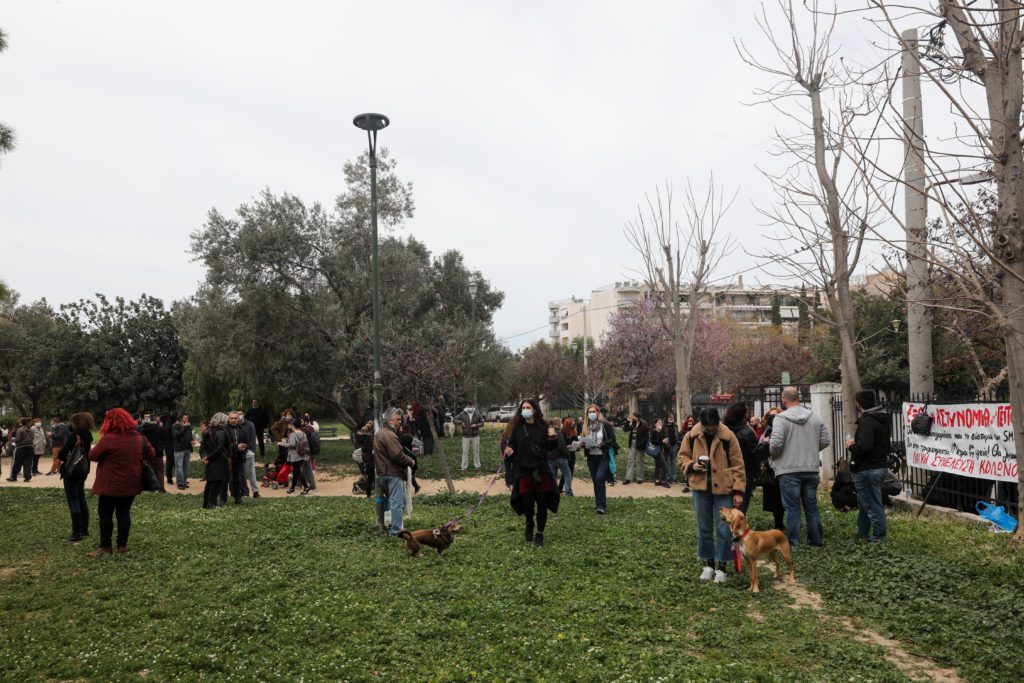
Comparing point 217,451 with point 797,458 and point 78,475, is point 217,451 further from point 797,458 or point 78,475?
point 797,458

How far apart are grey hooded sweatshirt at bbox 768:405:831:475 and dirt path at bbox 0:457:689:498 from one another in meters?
6.36

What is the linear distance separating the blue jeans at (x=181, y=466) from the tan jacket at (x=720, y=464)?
14.1 meters

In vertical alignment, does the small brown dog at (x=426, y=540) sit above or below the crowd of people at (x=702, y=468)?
below

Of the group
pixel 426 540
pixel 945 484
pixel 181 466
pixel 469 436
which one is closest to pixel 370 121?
pixel 426 540

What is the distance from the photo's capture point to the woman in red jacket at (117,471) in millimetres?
8305

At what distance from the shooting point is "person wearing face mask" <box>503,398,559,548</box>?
8.53 m

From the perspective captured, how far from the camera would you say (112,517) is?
867 cm

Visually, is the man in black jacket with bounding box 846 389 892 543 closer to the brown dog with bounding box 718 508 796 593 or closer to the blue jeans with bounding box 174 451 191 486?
the brown dog with bounding box 718 508 796 593

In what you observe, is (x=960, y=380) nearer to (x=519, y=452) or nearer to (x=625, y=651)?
(x=519, y=452)

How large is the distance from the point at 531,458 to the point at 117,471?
491 cm

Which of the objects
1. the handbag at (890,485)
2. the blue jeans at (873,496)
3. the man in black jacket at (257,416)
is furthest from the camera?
the man in black jacket at (257,416)

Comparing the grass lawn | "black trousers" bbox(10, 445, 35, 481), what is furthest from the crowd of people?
"black trousers" bbox(10, 445, 35, 481)

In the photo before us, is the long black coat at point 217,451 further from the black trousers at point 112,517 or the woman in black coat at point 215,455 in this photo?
the black trousers at point 112,517

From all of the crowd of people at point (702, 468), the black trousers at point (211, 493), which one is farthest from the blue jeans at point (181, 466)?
the crowd of people at point (702, 468)
